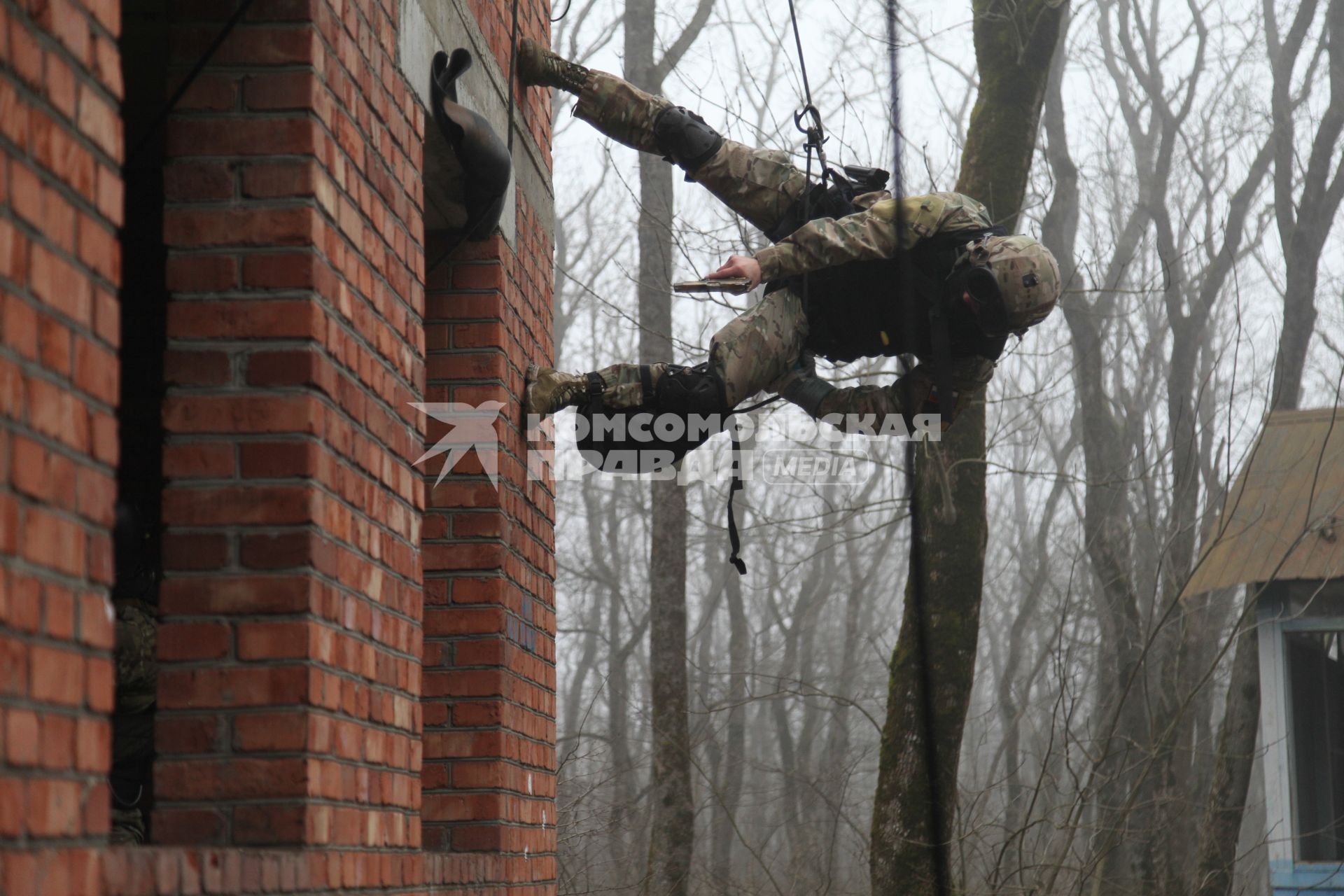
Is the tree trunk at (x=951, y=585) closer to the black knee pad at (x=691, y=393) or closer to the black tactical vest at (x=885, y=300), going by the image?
the black tactical vest at (x=885, y=300)

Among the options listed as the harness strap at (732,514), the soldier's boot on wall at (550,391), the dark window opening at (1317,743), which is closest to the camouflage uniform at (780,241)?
the soldier's boot on wall at (550,391)

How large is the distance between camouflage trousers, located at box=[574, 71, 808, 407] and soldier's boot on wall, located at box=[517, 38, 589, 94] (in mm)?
56

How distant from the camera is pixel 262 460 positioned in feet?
9.18

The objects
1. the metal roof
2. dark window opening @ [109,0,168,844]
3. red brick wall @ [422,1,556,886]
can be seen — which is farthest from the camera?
the metal roof

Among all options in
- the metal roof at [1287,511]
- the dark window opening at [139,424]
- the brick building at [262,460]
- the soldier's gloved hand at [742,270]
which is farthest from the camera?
the metal roof at [1287,511]

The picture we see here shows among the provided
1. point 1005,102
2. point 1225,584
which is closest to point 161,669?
point 1005,102

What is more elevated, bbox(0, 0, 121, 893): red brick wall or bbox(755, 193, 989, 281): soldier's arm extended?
bbox(755, 193, 989, 281): soldier's arm extended

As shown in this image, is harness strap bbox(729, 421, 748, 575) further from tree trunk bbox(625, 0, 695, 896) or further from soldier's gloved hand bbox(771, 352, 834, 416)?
tree trunk bbox(625, 0, 695, 896)

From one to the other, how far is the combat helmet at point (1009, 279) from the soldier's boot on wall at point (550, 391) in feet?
4.53

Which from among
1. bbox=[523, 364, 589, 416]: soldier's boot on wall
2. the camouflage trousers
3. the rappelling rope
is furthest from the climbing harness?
bbox=[523, 364, 589, 416]: soldier's boot on wall

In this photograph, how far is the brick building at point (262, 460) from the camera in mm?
1856

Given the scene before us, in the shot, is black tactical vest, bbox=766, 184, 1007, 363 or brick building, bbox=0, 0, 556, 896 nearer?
brick building, bbox=0, 0, 556, 896

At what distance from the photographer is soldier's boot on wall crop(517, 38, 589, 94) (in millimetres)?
5113

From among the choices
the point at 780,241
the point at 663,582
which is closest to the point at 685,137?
the point at 780,241
